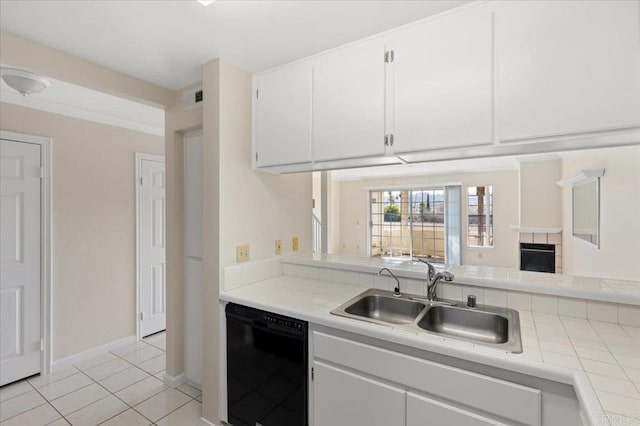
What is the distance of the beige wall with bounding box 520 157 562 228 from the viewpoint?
5121 mm

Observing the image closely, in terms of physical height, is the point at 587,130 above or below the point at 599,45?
below

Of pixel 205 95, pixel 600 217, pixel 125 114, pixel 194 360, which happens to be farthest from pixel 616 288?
Result: pixel 125 114

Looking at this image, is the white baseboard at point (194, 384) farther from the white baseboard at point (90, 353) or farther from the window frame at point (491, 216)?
the window frame at point (491, 216)

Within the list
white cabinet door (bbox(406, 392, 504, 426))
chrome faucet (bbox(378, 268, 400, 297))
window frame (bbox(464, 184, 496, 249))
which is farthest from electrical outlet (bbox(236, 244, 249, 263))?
window frame (bbox(464, 184, 496, 249))

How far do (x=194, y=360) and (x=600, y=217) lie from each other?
391 cm

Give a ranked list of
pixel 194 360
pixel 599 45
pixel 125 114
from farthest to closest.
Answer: pixel 125 114, pixel 194 360, pixel 599 45

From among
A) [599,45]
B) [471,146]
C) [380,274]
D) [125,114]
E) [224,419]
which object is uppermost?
[125,114]

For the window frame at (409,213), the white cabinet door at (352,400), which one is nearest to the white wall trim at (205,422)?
the white cabinet door at (352,400)

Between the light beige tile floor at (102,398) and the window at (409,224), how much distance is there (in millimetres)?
5872

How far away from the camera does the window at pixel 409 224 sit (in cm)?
699

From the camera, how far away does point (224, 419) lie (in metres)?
1.85

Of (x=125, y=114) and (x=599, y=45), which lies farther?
(x=125, y=114)

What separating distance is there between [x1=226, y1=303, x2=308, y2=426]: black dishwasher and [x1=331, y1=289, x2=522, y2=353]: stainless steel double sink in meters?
0.31

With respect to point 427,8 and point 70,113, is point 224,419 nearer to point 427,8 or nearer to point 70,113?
point 427,8
